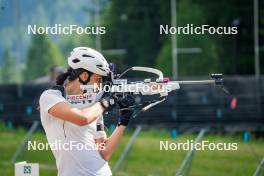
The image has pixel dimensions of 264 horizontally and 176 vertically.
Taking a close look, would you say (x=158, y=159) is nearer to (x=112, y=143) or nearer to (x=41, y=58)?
(x=112, y=143)

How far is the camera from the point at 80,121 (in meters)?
7.44

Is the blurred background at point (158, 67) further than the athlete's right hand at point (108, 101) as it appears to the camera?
Yes

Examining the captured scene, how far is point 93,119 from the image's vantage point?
24.6ft

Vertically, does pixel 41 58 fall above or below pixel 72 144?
above

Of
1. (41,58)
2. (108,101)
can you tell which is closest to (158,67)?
(41,58)

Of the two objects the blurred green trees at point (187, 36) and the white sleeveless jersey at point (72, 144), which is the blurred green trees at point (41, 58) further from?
the white sleeveless jersey at point (72, 144)

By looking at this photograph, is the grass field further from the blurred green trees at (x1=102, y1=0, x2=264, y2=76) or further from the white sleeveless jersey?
the blurred green trees at (x1=102, y1=0, x2=264, y2=76)

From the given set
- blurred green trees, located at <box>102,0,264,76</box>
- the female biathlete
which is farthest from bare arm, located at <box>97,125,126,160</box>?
blurred green trees, located at <box>102,0,264,76</box>

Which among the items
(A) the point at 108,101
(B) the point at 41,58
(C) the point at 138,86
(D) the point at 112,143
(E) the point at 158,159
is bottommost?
(E) the point at 158,159

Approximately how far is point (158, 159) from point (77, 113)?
1150 cm

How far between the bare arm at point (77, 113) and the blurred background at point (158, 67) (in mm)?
7564

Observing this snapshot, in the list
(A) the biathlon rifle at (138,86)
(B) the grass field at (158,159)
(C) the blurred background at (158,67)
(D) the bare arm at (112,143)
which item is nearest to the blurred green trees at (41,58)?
(C) the blurred background at (158,67)

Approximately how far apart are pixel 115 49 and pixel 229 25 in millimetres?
5066

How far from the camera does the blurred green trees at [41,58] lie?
3262 centimetres
